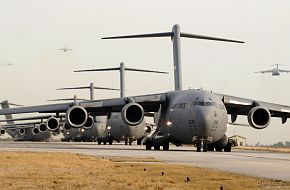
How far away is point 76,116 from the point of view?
39781 millimetres

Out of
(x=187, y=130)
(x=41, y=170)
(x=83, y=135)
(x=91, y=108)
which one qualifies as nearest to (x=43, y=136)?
(x=83, y=135)

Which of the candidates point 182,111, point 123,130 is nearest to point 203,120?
point 182,111

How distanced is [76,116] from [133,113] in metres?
4.18

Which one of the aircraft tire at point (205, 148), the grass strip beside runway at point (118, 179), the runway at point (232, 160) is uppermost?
the grass strip beside runway at point (118, 179)

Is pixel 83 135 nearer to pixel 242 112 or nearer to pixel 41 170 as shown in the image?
pixel 242 112

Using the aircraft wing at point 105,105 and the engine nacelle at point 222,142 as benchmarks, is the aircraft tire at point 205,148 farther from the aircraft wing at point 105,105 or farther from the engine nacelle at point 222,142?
the aircraft wing at point 105,105

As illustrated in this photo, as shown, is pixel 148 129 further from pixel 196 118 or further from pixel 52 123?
pixel 196 118

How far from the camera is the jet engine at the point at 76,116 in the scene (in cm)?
3928

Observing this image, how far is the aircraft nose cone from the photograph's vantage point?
1399 inches

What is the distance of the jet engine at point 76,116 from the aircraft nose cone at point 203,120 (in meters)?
8.26

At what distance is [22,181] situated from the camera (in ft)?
43.3

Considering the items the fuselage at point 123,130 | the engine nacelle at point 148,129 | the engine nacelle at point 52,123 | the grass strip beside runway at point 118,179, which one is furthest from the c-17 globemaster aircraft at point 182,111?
the engine nacelle at point 148,129

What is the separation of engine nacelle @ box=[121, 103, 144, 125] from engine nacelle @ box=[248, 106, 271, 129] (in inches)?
288

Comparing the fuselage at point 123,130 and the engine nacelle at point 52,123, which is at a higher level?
the engine nacelle at point 52,123
